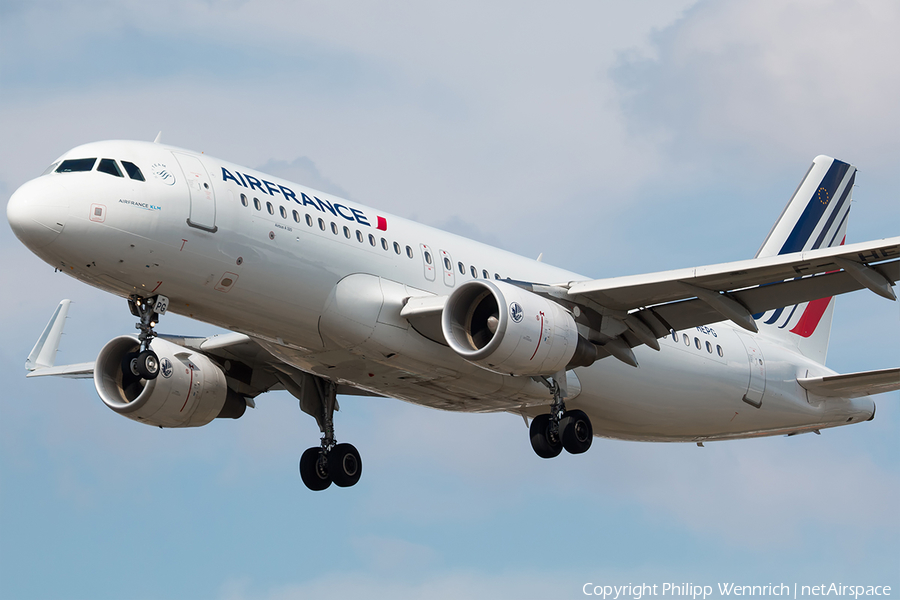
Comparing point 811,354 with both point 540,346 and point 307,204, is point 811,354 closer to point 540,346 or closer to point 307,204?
point 540,346

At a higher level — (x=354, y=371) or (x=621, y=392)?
(x=621, y=392)

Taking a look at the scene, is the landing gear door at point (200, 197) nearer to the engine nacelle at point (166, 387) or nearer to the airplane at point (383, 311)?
the airplane at point (383, 311)

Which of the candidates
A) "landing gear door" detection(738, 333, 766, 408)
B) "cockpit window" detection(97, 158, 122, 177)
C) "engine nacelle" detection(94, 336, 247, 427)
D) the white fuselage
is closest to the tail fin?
"landing gear door" detection(738, 333, 766, 408)

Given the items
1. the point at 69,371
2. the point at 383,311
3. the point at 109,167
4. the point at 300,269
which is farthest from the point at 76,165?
the point at 69,371

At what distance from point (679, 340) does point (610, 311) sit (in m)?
4.79

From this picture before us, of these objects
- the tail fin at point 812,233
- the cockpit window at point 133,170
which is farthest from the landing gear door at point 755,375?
the cockpit window at point 133,170

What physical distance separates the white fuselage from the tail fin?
6.08 metres

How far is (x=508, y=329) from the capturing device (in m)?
25.8

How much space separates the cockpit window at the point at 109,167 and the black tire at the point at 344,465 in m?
11.4

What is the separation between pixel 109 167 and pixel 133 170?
47 cm

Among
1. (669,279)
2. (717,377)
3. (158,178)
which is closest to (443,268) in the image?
(669,279)

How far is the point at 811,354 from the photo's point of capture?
37.7 metres

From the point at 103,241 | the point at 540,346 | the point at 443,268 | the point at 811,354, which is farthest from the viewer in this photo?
the point at 811,354

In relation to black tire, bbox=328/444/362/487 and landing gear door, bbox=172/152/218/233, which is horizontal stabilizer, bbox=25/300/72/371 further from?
landing gear door, bbox=172/152/218/233
